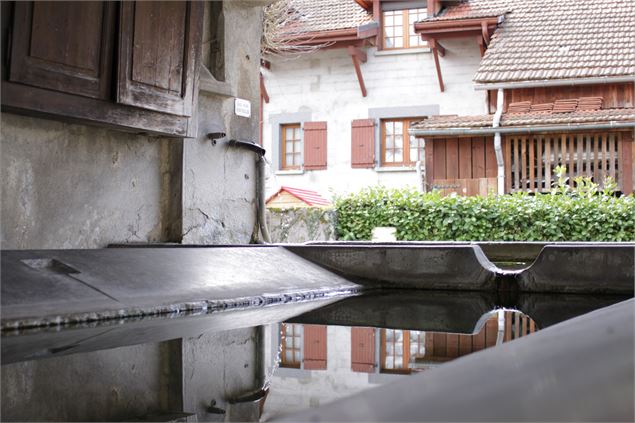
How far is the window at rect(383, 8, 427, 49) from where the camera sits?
20.6 m

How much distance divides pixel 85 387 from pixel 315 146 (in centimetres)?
1816

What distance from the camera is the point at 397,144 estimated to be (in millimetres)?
20266

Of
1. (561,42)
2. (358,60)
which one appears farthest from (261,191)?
(561,42)

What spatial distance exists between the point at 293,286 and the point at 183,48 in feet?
8.43

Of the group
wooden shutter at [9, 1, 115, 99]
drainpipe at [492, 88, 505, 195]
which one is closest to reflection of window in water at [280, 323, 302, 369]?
wooden shutter at [9, 1, 115, 99]

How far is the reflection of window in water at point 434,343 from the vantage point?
134 inches

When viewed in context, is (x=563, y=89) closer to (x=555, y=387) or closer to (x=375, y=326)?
(x=375, y=326)

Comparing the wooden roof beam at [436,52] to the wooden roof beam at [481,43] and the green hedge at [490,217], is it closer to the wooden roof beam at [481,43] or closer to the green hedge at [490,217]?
the wooden roof beam at [481,43]

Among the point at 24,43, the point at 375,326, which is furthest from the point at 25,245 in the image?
the point at 375,326

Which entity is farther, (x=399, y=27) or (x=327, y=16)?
(x=327, y=16)

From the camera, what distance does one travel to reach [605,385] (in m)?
1.43

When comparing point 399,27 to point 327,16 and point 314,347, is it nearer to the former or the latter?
point 327,16

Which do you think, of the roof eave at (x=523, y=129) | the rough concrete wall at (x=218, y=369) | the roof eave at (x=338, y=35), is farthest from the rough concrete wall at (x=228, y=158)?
the roof eave at (x=338, y=35)

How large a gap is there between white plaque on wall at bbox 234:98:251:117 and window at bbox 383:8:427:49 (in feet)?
40.6
